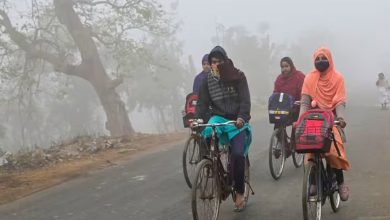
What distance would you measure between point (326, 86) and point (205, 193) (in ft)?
6.45

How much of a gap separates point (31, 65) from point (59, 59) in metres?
2.05

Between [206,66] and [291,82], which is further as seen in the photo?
[291,82]

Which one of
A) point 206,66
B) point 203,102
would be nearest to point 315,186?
point 203,102

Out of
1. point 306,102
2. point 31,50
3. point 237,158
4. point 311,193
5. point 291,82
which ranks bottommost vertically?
point 311,193

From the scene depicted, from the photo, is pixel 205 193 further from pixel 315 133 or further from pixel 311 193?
pixel 315 133

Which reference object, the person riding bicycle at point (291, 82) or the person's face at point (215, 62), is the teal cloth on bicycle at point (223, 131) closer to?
the person's face at point (215, 62)

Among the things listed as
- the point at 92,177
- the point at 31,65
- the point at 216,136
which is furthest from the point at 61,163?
the point at 31,65

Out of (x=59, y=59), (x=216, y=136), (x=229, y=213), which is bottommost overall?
(x=229, y=213)

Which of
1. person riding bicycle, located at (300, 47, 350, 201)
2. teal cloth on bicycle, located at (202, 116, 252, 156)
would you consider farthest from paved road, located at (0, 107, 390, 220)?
teal cloth on bicycle, located at (202, 116, 252, 156)

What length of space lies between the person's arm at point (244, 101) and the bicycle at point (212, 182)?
0.23m

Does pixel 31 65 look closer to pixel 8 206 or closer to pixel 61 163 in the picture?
pixel 61 163

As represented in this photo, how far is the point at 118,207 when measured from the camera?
22.9 ft

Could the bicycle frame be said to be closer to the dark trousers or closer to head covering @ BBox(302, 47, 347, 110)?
the dark trousers

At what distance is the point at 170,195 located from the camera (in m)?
7.43
